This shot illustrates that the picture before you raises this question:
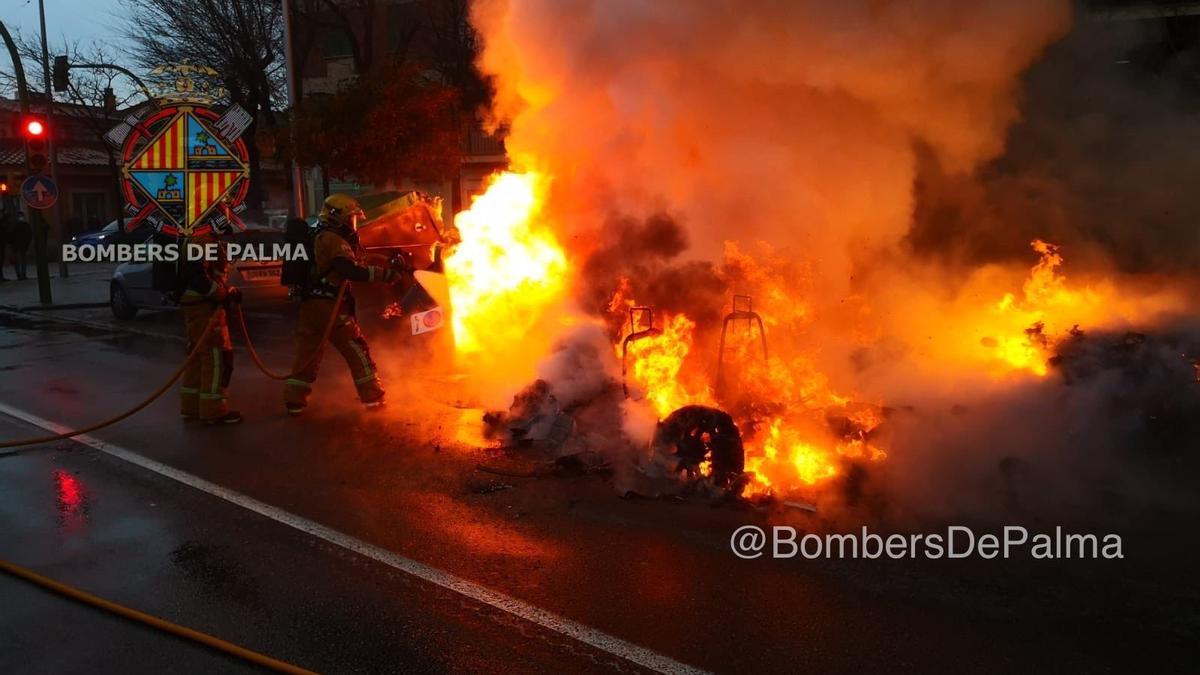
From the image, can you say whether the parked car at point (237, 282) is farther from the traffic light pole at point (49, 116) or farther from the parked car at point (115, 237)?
the parked car at point (115, 237)

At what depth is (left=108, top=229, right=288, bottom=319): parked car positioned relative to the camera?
13.2 meters

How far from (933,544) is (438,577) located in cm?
244

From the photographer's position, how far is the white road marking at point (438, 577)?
3.27 meters

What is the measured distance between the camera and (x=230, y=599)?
3.78m

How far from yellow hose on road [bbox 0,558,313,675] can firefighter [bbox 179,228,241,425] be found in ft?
8.90

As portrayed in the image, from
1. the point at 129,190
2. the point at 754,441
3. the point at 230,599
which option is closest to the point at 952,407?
the point at 754,441

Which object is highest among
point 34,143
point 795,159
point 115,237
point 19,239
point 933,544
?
point 34,143

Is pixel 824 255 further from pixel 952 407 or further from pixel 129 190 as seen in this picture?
pixel 129 190

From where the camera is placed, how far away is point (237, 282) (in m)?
13.3

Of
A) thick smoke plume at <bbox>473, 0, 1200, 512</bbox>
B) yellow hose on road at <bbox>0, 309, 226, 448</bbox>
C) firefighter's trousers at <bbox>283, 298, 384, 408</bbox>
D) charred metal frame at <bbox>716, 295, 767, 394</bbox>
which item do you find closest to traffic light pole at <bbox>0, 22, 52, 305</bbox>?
yellow hose on road at <bbox>0, 309, 226, 448</bbox>

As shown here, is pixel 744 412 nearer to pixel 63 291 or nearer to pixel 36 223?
pixel 36 223

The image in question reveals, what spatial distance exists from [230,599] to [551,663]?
1.56 m

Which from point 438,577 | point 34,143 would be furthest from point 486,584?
point 34,143

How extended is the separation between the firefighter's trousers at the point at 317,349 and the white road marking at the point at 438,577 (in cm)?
136
